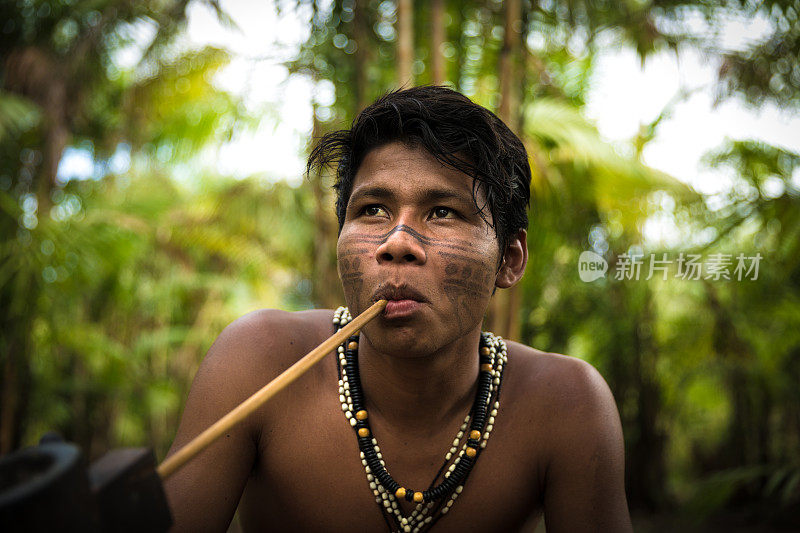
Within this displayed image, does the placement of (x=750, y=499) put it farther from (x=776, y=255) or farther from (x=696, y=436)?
(x=776, y=255)

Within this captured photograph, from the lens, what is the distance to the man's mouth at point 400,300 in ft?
4.21

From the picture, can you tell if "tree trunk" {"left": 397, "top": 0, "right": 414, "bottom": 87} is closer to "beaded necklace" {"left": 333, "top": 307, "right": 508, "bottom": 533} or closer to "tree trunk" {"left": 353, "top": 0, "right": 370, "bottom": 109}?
"tree trunk" {"left": 353, "top": 0, "right": 370, "bottom": 109}

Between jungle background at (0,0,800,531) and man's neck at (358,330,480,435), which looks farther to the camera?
jungle background at (0,0,800,531)

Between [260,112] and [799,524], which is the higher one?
[260,112]

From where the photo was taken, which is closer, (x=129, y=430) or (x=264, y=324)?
(x=264, y=324)

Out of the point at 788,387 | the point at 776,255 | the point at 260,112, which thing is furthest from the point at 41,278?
the point at 788,387

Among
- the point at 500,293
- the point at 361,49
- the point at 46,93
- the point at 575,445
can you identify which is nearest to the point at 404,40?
the point at 361,49

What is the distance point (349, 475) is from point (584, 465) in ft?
1.99

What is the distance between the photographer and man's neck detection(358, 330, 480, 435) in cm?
150

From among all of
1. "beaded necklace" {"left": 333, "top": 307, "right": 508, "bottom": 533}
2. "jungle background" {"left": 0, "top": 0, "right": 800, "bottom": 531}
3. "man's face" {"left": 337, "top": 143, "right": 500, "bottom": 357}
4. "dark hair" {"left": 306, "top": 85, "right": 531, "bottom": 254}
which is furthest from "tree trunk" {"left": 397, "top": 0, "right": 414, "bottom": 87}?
"beaded necklace" {"left": 333, "top": 307, "right": 508, "bottom": 533}

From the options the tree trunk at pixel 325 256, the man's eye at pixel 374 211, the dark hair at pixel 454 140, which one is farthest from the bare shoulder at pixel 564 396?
the tree trunk at pixel 325 256

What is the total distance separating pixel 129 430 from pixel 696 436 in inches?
274

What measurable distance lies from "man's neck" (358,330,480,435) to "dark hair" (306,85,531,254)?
12.6 inches

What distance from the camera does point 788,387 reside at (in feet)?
16.0
